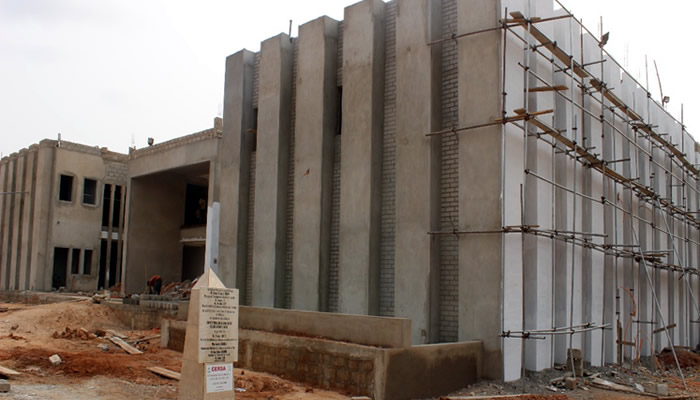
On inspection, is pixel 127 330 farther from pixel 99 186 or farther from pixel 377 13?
pixel 99 186

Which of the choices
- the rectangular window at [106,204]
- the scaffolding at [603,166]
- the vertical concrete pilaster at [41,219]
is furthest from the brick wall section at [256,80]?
the rectangular window at [106,204]

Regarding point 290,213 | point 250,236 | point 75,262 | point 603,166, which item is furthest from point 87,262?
point 603,166

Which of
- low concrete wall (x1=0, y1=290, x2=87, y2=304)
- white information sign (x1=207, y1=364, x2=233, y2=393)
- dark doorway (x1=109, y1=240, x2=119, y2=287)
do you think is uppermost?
dark doorway (x1=109, y1=240, x2=119, y2=287)

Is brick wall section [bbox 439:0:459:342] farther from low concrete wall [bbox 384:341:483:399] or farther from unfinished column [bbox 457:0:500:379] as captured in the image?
low concrete wall [bbox 384:341:483:399]

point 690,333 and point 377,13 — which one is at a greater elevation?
point 377,13

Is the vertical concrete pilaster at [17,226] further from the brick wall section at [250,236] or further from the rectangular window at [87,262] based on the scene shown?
the brick wall section at [250,236]

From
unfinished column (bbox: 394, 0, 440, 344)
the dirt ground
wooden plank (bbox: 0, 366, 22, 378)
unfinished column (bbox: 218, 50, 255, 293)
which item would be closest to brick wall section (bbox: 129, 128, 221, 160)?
unfinished column (bbox: 218, 50, 255, 293)

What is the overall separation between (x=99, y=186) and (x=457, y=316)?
1079 inches

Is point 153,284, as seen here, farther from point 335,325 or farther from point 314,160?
point 335,325

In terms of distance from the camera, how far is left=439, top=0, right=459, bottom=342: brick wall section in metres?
13.1

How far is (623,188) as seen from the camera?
57.7 feet

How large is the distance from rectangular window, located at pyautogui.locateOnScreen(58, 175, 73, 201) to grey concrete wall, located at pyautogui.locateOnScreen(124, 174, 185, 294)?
525cm

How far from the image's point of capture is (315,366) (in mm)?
11445

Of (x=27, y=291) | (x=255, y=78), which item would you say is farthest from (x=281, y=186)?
(x=27, y=291)
